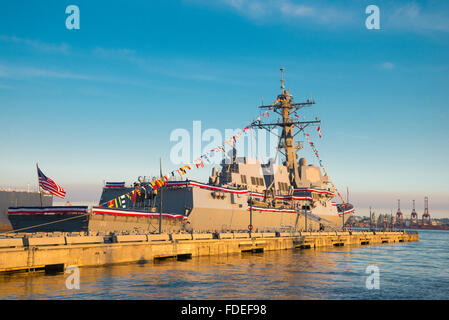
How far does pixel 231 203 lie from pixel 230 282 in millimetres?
27708

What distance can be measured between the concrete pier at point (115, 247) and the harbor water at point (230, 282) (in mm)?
836

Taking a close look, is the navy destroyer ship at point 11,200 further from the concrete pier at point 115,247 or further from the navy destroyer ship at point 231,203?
the concrete pier at point 115,247

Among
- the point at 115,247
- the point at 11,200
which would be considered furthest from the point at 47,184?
the point at 11,200

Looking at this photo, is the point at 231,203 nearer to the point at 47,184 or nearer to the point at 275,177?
the point at 275,177

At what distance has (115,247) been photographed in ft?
99.5

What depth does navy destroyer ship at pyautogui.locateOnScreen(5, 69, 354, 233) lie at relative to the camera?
38.5 meters

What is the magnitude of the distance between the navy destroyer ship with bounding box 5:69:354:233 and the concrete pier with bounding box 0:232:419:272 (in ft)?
8.43

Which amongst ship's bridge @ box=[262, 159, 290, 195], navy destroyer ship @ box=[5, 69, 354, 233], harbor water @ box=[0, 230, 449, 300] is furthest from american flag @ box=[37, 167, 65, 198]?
ship's bridge @ box=[262, 159, 290, 195]

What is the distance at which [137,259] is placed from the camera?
31797 millimetres

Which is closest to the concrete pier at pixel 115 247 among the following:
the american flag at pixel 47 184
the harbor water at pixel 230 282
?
the harbor water at pixel 230 282

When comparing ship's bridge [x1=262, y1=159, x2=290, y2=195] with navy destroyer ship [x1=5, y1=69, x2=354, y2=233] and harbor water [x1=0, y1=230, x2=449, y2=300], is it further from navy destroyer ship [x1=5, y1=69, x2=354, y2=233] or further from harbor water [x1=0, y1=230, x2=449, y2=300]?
harbor water [x1=0, y1=230, x2=449, y2=300]

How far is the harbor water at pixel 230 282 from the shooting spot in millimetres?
21281
